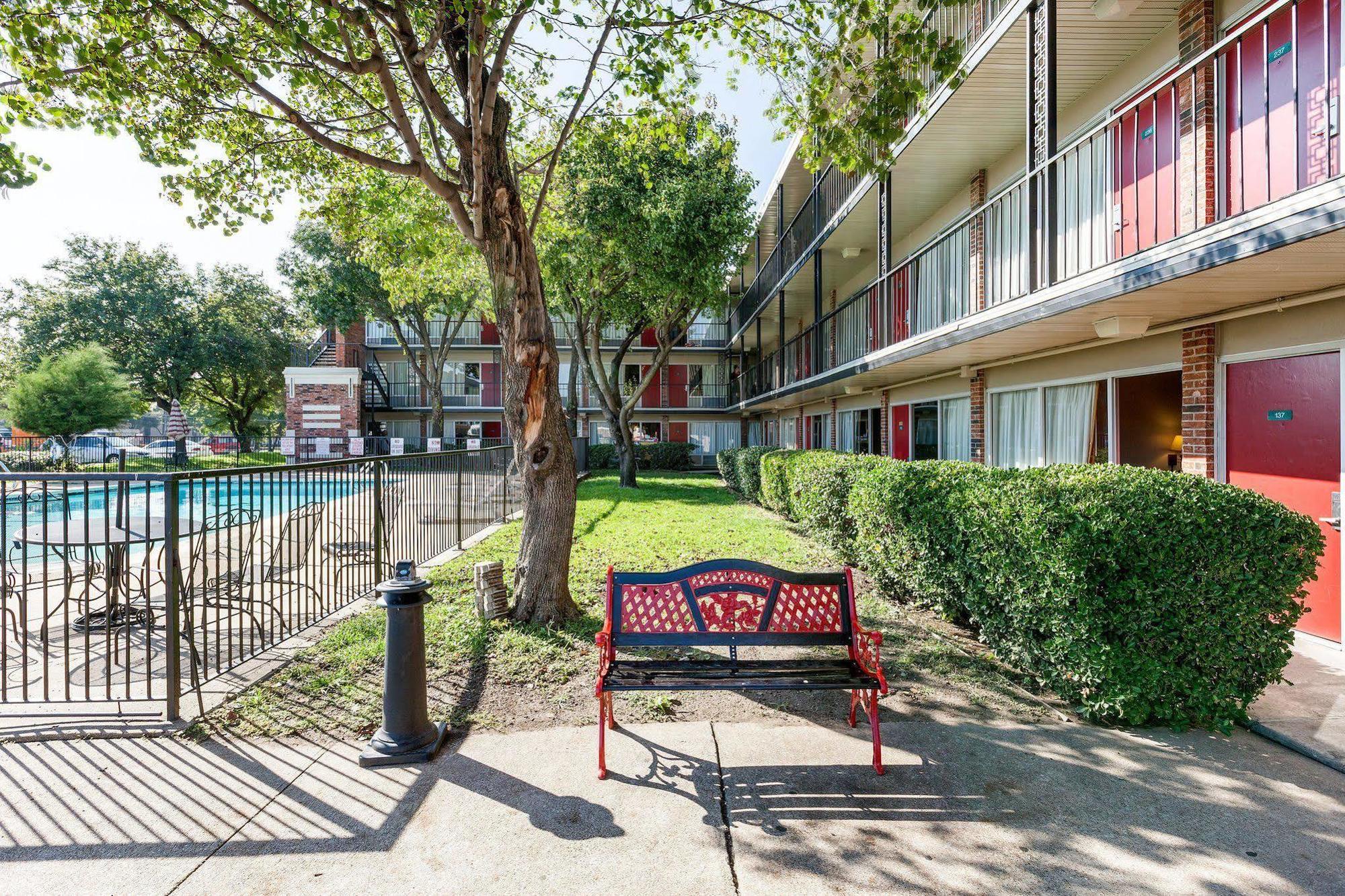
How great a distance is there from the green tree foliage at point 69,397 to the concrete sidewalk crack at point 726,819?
3387 centimetres

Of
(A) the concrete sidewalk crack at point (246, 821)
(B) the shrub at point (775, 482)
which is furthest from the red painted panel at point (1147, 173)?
(A) the concrete sidewalk crack at point (246, 821)

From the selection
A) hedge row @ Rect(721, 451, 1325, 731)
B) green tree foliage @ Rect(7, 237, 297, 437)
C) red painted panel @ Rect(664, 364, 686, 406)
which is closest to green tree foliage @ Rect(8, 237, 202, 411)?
green tree foliage @ Rect(7, 237, 297, 437)

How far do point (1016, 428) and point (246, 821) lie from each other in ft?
30.4

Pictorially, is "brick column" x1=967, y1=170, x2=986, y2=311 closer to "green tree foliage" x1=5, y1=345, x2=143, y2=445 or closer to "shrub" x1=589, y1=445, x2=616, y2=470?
"shrub" x1=589, y1=445, x2=616, y2=470

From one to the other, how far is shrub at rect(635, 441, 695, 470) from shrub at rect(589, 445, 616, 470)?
1277mm

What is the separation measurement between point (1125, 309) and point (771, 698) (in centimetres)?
449

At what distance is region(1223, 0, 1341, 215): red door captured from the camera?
172 inches

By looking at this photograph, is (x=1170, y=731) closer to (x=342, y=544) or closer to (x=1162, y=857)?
(x=1162, y=857)

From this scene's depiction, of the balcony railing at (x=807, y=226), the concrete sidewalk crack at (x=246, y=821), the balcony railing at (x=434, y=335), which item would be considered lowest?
the concrete sidewalk crack at (x=246, y=821)

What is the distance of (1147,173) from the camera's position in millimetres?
6324

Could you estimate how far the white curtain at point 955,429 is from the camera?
10.2 meters

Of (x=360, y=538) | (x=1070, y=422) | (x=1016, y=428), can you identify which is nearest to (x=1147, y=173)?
(x=1070, y=422)

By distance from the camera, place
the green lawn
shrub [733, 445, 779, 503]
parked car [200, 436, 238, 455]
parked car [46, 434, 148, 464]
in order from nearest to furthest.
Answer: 1. the green lawn
2. shrub [733, 445, 779, 503]
3. parked car [46, 434, 148, 464]
4. parked car [200, 436, 238, 455]

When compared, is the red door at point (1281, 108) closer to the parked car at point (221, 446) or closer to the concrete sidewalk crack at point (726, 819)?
the concrete sidewalk crack at point (726, 819)
